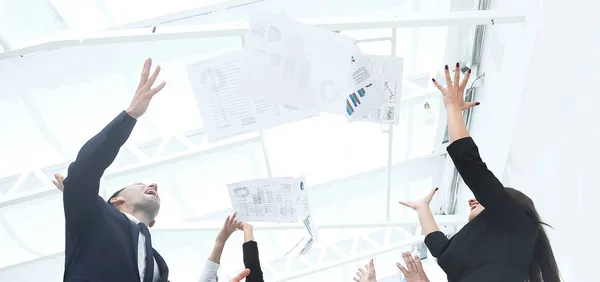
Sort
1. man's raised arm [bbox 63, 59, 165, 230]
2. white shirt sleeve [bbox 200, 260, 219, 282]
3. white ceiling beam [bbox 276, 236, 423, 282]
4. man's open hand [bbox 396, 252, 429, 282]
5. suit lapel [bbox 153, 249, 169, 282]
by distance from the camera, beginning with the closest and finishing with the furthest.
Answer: man's raised arm [bbox 63, 59, 165, 230], suit lapel [bbox 153, 249, 169, 282], man's open hand [bbox 396, 252, 429, 282], white shirt sleeve [bbox 200, 260, 219, 282], white ceiling beam [bbox 276, 236, 423, 282]

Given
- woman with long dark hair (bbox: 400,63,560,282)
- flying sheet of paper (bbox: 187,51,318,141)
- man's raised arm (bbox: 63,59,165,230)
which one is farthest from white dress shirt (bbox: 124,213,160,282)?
woman with long dark hair (bbox: 400,63,560,282)

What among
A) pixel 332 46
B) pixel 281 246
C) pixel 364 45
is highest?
pixel 332 46

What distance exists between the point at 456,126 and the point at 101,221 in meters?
1.02

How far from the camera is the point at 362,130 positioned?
4672 millimetres

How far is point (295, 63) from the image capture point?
1972 mm

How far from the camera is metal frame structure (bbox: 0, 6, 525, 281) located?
8.72 ft

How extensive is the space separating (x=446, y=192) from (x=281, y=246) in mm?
1971

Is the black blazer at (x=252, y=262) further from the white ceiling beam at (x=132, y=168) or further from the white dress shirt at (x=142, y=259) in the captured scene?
the white ceiling beam at (x=132, y=168)

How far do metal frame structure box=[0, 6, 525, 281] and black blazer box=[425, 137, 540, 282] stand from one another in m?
1.33

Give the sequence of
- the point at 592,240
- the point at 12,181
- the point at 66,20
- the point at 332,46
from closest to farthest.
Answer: the point at 332,46 < the point at 592,240 < the point at 66,20 < the point at 12,181

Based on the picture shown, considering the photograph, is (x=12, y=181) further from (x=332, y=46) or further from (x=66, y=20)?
(x=332, y=46)

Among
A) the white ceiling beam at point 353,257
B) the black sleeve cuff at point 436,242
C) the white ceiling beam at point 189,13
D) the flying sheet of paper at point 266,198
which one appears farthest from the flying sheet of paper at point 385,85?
the white ceiling beam at point 353,257

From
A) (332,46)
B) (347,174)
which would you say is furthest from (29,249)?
(332,46)

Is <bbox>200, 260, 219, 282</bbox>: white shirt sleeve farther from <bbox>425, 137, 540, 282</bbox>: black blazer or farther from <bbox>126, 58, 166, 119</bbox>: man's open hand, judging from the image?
<bbox>425, 137, 540, 282</bbox>: black blazer
